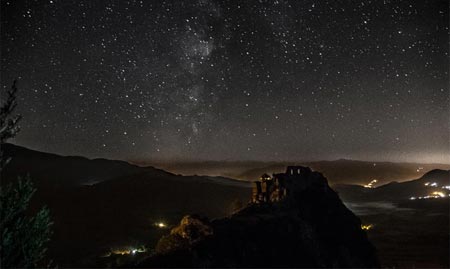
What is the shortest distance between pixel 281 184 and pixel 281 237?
281 inches

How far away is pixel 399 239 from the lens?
4859 centimetres

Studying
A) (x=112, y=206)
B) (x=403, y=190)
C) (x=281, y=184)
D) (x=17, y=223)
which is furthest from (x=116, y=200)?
(x=403, y=190)

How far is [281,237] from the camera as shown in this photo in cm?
2419

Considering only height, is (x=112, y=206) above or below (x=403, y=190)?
below

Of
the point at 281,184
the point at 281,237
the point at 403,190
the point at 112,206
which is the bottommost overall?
the point at 112,206

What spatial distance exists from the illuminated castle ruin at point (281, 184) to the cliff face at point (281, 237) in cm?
14

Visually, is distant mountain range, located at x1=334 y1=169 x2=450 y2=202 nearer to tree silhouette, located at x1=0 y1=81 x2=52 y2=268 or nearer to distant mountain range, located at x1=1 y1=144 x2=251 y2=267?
distant mountain range, located at x1=1 y1=144 x2=251 y2=267

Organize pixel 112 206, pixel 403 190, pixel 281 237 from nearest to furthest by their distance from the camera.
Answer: pixel 281 237 < pixel 112 206 < pixel 403 190

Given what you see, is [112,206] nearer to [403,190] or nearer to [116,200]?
[116,200]

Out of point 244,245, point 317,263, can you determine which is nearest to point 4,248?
point 244,245

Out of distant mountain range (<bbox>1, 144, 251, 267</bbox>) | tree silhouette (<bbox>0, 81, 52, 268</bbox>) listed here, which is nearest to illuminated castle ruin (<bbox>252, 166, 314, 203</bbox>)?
distant mountain range (<bbox>1, 144, 251, 267</bbox>)

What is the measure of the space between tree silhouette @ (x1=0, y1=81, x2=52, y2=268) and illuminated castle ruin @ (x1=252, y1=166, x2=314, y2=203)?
21816 millimetres

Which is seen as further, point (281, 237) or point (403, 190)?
point (403, 190)

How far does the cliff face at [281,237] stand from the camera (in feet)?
64.0
